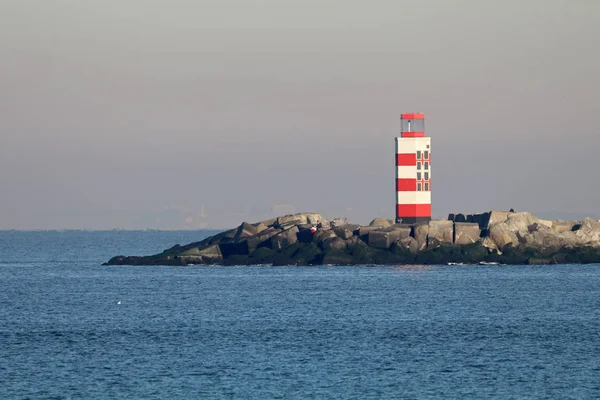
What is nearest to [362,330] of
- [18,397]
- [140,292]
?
[18,397]

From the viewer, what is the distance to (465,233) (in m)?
81.2

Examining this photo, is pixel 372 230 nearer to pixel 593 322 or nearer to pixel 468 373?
pixel 593 322

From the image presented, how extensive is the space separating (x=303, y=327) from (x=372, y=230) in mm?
34746

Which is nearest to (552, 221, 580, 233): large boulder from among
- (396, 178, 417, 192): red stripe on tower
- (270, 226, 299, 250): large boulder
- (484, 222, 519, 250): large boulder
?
(484, 222, 519, 250): large boulder

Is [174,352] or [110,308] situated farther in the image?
[110,308]

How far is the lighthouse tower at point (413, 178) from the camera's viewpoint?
83.4 metres

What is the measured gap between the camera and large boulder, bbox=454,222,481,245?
8088cm

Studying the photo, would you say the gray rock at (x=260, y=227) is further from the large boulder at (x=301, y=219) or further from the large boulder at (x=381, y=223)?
the large boulder at (x=381, y=223)

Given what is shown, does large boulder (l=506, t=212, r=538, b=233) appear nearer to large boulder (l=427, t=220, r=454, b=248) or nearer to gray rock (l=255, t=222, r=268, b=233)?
large boulder (l=427, t=220, r=454, b=248)

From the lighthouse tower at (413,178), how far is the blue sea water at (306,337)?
9.59 meters

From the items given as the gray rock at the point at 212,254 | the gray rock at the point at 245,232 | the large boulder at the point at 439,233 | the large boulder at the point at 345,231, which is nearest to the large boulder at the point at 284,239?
the gray rock at the point at 245,232

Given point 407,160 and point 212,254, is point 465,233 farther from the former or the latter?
point 212,254

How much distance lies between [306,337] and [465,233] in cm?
3932

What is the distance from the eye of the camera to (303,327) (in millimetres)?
47125
